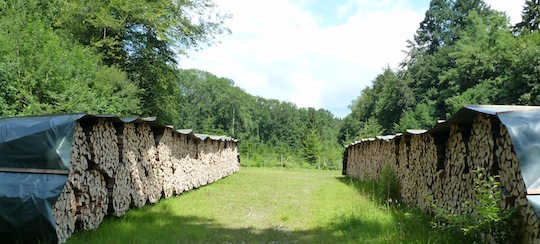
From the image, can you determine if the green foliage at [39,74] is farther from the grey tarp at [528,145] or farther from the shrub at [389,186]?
the grey tarp at [528,145]

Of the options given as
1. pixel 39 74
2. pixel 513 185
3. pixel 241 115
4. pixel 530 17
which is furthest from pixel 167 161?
pixel 241 115

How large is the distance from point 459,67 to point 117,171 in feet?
120

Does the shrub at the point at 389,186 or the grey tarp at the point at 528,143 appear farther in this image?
the shrub at the point at 389,186

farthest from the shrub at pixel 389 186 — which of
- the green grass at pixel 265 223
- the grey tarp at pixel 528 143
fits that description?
the grey tarp at pixel 528 143

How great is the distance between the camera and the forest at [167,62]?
13.1 meters

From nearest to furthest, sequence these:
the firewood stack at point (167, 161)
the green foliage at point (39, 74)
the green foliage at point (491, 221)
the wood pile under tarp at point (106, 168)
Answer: the green foliage at point (491, 221)
the wood pile under tarp at point (106, 168)
the firewood stack at point (167, 161)
the green foliage at point (39, 74)

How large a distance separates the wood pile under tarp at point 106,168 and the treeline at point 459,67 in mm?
25104

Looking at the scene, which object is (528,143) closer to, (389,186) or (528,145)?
(528,145)

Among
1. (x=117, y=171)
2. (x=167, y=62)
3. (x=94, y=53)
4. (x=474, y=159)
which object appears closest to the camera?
(x=474, y=159)

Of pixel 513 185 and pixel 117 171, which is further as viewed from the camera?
pixel 117 171

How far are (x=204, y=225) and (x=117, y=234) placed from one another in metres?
1.65

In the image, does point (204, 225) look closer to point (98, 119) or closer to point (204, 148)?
point (98, 119)

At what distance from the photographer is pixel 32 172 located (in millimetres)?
5047

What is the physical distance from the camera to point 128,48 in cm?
2112
